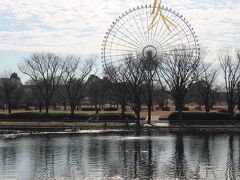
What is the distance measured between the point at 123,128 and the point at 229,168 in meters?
31.8

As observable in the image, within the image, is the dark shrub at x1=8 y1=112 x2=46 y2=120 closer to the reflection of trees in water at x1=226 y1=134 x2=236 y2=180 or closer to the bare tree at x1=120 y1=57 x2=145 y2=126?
the bare tree at x1=120 y1=57 x2=145 y2=126

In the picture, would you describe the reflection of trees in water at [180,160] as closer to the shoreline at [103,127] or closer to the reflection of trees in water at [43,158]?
the reflection of trees in water at [43,158]

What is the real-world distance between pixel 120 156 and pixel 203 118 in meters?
34.1

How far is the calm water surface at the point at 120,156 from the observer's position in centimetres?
2912

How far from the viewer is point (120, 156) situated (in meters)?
37.0

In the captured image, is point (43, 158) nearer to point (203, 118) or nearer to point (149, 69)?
point (203, 118)

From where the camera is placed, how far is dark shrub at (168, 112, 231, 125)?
66.8 meters

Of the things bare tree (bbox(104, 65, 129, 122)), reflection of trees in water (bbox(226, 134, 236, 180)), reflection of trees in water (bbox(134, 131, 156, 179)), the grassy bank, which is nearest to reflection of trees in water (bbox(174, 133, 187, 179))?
reflection of trees in water (bbox(134, 131, 156, 179))

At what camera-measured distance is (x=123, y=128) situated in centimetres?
6203

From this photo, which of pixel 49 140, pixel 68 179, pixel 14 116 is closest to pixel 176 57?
pixel 14 116

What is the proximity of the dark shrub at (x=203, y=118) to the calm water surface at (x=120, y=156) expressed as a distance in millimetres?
12745

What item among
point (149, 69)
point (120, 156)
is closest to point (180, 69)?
point (149, 69)

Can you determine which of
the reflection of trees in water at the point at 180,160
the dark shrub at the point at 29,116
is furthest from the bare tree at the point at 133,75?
the reflection of trees in water at the point at 180,160

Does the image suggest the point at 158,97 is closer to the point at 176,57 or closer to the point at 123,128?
the point at 176,57
